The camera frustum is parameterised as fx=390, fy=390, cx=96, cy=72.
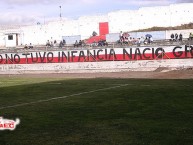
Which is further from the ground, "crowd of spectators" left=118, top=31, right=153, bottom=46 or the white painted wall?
the white painted wall

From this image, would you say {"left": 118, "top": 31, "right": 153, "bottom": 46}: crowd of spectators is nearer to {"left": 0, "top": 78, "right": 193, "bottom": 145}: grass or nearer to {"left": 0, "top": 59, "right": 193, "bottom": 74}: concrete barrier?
{"left": 0, "top": 59, "right": 193, "bottom": 74}: concrete barrier

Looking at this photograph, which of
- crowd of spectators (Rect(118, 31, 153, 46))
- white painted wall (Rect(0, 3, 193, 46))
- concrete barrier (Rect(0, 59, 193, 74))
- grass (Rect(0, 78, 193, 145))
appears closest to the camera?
grass (Rect(0, 78, 193, 145))

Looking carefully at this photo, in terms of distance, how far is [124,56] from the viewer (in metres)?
45.8

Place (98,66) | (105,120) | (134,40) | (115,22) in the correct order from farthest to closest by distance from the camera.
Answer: (115,22)
(134,40)
(98,66)
(105,120)

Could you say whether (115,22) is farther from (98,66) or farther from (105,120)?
(105,120)

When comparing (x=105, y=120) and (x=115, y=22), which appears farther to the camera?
(x=115, y=22)

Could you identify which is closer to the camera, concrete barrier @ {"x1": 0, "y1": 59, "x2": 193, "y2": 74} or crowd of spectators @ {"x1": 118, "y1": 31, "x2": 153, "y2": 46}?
concrete barrier @ {"x1": 0, "y1": 59, "x2": 193, "y2": 74}

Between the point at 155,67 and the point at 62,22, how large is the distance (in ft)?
161

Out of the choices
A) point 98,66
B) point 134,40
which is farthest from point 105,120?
point 134,40

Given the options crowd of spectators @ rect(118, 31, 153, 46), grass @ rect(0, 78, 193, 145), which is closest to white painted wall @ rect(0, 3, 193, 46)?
crowd of spectators @ rect(118, 31, 153, 46)

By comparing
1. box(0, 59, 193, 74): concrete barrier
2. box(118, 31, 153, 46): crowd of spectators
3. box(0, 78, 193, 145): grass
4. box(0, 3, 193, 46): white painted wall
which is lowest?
box(0, 78, 193, 145): grass

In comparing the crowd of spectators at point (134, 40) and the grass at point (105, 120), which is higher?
the crowd of spectators at point (134, 40)

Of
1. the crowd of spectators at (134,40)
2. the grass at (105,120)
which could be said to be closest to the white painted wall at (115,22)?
the crowd of spectators at (134,40)

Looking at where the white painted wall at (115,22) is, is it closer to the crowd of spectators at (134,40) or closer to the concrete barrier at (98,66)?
the crowd of spectators at (134,40)
